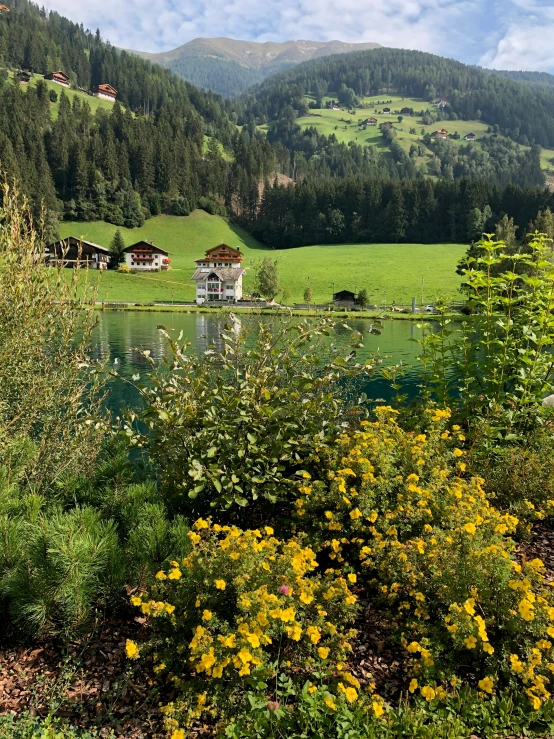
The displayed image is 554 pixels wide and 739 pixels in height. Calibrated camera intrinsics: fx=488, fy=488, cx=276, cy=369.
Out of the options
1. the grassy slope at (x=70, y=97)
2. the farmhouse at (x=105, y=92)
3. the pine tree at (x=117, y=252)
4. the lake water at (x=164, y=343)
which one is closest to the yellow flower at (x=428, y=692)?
the lake water at (x=164, y=343)

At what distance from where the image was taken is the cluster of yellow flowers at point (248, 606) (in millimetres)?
3248

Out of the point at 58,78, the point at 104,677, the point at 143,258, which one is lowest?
the point at 104,677

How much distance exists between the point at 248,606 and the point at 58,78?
22244cm

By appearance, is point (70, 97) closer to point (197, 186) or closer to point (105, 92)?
point (105, 92)

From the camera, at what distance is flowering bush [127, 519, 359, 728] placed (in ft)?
10.6

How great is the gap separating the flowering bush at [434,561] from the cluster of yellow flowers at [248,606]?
565mm

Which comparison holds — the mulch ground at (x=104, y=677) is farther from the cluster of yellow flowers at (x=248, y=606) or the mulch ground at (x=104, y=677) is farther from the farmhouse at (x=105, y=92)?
the farmhouse at (x=105, y=92)

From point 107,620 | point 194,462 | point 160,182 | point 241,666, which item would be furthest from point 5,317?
point 160,182

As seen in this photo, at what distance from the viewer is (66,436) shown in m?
6.08

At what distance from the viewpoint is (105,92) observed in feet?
631

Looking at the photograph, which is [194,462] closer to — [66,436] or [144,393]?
[144,393]

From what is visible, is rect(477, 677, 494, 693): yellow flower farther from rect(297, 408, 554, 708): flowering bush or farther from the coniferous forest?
the coniferous forest

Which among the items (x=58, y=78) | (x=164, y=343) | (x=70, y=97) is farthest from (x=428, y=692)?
(x=58, y=78)

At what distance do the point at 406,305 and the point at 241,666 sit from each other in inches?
3185
